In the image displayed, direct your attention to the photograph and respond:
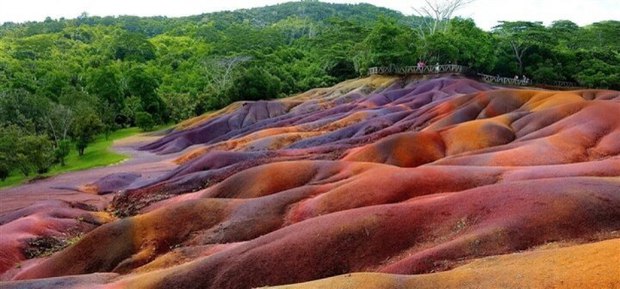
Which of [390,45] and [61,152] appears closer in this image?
[61,152]

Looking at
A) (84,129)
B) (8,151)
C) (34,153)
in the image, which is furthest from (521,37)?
(8,151)

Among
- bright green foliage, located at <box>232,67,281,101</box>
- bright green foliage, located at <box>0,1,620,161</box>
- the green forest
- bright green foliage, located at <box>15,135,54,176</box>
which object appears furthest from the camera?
bright green foliage, located at <box>232,67,281,101</box>

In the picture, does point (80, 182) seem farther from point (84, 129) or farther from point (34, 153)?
point (84, 129)

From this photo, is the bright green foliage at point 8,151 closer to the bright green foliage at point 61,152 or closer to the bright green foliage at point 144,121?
the bright green foliage at point 61,152

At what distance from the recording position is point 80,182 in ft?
208

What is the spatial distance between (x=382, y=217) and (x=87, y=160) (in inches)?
2517

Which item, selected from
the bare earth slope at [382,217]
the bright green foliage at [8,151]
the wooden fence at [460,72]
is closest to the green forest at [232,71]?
the bright green foliage at [8,151]

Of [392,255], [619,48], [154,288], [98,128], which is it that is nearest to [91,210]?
[154,288]

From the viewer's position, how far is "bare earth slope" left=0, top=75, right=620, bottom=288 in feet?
67.5

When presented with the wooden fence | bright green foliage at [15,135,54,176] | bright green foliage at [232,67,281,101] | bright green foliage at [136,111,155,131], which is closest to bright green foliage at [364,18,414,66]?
the wooden fence

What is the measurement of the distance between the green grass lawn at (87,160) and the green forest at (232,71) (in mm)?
1009

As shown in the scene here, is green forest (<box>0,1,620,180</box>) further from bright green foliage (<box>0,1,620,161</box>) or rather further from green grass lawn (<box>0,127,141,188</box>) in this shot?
green grass lawn (<box>0,127,141,188</box>)

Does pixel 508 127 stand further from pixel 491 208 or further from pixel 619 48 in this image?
pixel 619 48

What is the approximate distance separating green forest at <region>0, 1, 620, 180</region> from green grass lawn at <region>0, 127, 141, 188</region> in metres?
1.01
